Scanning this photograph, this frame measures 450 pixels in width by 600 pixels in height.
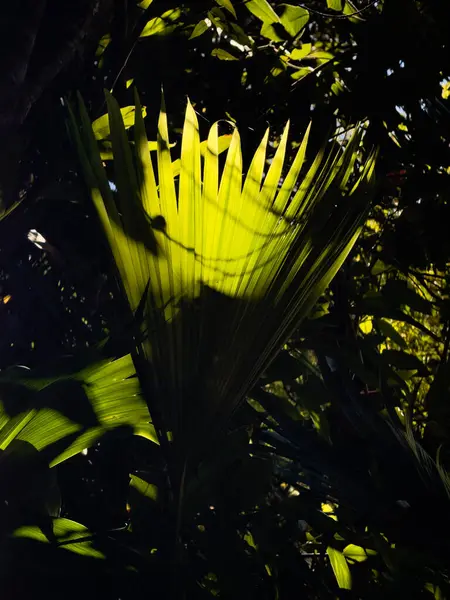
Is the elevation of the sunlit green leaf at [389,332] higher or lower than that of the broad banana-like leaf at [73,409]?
lower

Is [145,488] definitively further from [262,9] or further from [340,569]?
[262,9]

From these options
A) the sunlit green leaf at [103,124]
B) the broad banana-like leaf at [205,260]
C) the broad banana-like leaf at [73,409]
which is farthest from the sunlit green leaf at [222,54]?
the broad banana-like leaf at [73,409]

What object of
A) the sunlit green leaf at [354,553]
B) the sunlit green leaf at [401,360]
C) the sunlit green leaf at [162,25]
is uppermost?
the sunlit green leaf at [162,25]

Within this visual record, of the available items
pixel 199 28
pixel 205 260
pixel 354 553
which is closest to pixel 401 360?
pixel 354 553

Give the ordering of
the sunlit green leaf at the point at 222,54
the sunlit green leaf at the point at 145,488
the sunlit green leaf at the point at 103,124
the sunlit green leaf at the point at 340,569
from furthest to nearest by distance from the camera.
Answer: the sunlit green leaf at the point at 222,54, the sunlit green leaf at the point at 103,124, the sunlit green leaf at the point at 340,569, the sunlit green leaf at the point at 145,488

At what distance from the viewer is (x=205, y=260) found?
706 mm

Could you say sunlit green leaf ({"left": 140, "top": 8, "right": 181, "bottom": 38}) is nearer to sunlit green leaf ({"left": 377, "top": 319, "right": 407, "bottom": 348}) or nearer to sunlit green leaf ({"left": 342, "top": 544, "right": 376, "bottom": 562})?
sunlit green leaf ({"left": 377, "top": 319, "right": 407, "bottom": 348})

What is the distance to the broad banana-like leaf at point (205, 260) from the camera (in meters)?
0.67

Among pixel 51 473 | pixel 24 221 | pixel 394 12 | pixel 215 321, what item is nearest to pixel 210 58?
pixel 394 12

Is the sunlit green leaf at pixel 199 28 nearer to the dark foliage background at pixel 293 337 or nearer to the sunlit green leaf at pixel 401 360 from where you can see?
the dark foliage background at pixel 293 337

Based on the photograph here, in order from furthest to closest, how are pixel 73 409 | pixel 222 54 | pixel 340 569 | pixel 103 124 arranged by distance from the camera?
1. pixel 222 54
2. pixel 103 124
3. pixel 340 569
4. pixel 73 409

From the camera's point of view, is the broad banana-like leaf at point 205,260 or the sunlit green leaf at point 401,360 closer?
the broad banana-like leaf at point 205,260

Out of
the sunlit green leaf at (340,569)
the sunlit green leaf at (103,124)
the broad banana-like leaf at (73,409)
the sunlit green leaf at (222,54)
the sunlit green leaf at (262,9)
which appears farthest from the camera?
the sunlit green leaf at (222,54)

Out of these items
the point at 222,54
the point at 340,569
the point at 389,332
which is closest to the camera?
the point at 340,569
